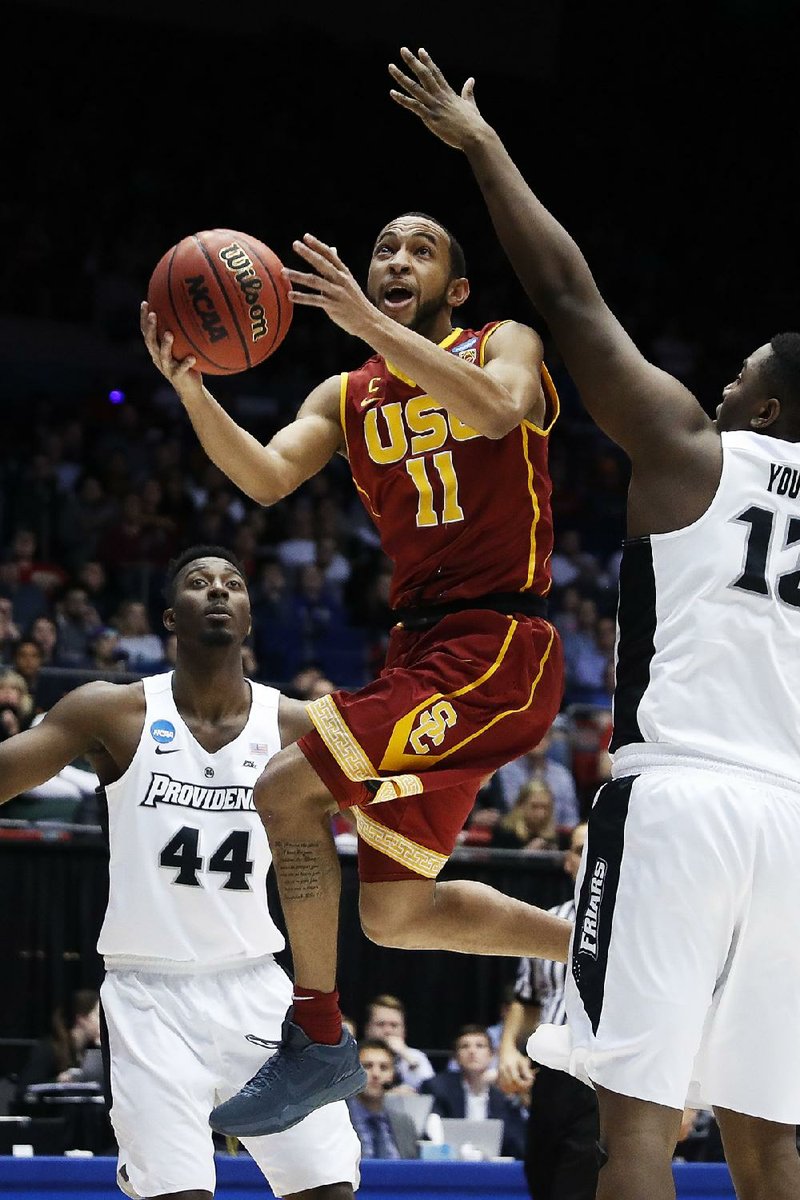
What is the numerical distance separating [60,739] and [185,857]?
556 millimetres

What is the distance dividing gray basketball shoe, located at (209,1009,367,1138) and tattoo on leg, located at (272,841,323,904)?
1.13 feet

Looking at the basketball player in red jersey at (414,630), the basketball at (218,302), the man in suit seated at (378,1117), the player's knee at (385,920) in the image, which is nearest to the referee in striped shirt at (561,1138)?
the man in suit seated at (378,1117)

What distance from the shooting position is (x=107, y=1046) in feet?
17.5

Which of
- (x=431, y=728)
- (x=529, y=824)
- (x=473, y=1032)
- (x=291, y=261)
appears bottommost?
(x=473, y=1032)

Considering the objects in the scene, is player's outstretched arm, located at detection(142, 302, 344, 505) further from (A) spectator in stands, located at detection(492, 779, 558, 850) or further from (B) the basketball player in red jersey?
(A) spectator in stands, located at detection(492, 779, 558, 850)

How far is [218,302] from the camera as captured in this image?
454cm

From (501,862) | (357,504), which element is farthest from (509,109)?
(501,862)

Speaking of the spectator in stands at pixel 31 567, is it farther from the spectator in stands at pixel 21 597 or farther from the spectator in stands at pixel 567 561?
the spectator in stands at pixel 567 561

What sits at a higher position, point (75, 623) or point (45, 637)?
point (75, 623)

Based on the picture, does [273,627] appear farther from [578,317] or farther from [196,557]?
[578,317]

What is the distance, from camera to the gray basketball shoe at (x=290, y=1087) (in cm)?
437

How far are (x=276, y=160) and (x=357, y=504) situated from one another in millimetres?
5530

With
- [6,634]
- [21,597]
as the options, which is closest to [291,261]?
[21,597]

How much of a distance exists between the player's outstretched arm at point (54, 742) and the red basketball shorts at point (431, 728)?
1331mm
